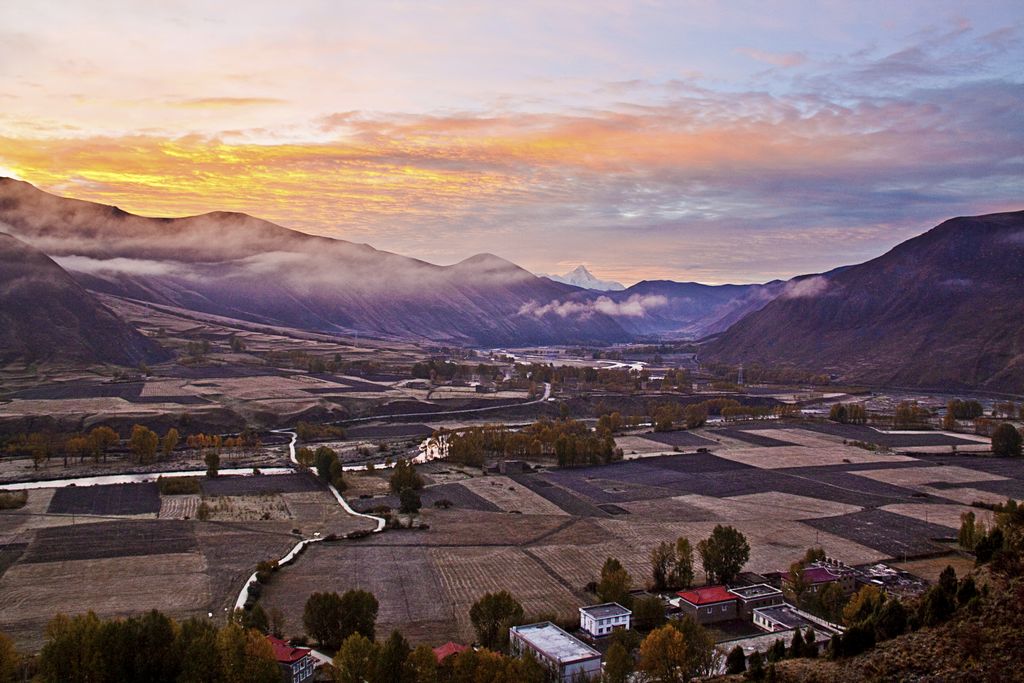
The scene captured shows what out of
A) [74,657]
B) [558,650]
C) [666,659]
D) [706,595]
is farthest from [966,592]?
[74,657]

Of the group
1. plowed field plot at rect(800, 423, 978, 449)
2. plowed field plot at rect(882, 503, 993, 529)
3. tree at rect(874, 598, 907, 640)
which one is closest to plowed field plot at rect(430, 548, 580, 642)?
tree at rect(874, 598, 907, 640)

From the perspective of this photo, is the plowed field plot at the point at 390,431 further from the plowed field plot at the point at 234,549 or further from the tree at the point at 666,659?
the tree at the point at 666,659

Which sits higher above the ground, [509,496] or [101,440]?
[101,440]

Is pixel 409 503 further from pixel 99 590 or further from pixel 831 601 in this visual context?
pixel 831 601

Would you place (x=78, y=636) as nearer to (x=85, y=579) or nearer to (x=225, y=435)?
(x=85, y=579)

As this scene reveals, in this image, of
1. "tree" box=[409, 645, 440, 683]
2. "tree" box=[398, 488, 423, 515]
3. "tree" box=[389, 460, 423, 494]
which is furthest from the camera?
"tree" box=[389, 460, 423, 494]

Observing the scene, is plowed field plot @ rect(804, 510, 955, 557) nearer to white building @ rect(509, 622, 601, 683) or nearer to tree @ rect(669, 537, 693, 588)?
tree @ rect(669, 537, 693, 588)
